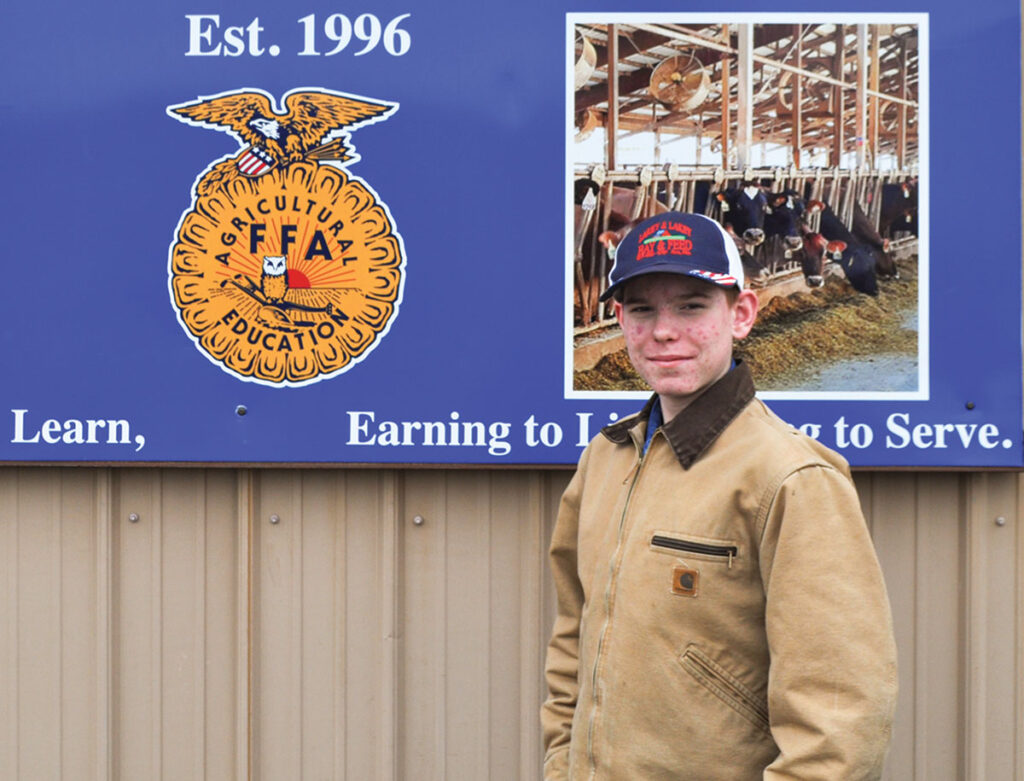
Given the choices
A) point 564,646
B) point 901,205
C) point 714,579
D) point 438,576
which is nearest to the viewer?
point 714,579

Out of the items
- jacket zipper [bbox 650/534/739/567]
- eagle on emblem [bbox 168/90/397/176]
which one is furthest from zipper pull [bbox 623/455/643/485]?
eagle on emblem [bbox 168/90/397/176]

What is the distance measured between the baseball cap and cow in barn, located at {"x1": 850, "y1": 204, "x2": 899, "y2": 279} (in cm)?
95

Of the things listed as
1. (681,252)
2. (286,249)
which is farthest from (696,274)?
(286,249)

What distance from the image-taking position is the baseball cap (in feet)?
4.83

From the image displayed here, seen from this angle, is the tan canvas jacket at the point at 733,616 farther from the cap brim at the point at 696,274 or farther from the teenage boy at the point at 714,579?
the cap brim at the point at 696,274

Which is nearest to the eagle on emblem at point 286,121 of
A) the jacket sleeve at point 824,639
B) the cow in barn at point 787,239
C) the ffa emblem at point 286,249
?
the ffa emblem at point 286,249

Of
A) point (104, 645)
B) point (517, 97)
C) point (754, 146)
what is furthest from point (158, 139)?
point (754, 146)

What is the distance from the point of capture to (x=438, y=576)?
245cm

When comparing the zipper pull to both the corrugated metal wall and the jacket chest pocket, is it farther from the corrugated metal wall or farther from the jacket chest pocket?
the corrugated metal wall

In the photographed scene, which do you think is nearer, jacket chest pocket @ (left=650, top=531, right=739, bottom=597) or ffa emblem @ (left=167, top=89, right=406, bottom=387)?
jacket chest pocket @ (left=650, top=531, right=739, bottom=597)

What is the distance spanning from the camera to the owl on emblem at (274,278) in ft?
7.74

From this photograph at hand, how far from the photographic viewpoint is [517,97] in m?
2.34

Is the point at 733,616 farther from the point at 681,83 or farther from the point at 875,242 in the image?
the point at 681,83

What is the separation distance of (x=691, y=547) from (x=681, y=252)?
1.49ft
